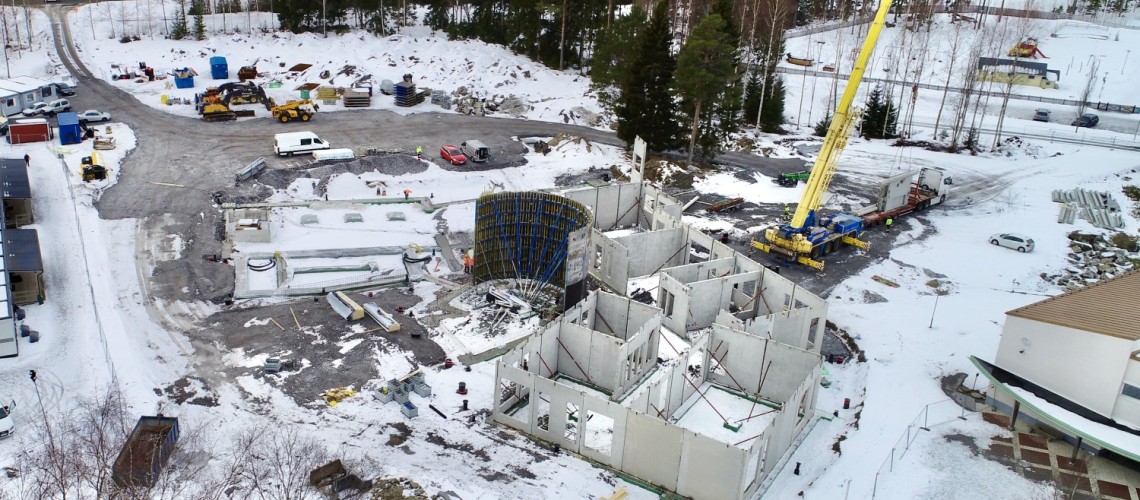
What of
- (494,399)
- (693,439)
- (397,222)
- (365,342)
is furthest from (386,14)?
(693,439)

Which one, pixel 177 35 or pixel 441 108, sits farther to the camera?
pixel 177 35

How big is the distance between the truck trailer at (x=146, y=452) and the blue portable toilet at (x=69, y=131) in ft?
107

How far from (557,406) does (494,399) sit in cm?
247

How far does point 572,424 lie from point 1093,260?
31561 millimetres

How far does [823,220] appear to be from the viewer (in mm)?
45750

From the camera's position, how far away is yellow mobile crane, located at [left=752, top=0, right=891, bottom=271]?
40781mm

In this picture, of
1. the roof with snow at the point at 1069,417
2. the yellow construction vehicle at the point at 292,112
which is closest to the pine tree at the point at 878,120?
the roof with snow at the point at 1069,417

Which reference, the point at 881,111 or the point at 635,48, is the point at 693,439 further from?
Answer: the point at 881,111

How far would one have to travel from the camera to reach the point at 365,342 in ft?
111

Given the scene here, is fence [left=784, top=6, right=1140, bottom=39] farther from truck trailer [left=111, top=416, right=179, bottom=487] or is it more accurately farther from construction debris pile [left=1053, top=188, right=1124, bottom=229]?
truck trailer [left=111, top=416, right=179, bottom=487]

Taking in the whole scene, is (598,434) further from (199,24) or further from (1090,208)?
(199,24)

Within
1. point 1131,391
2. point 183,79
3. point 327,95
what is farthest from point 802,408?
point 183,79

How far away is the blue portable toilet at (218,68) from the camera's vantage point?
225 feet

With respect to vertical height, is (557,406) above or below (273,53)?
below
